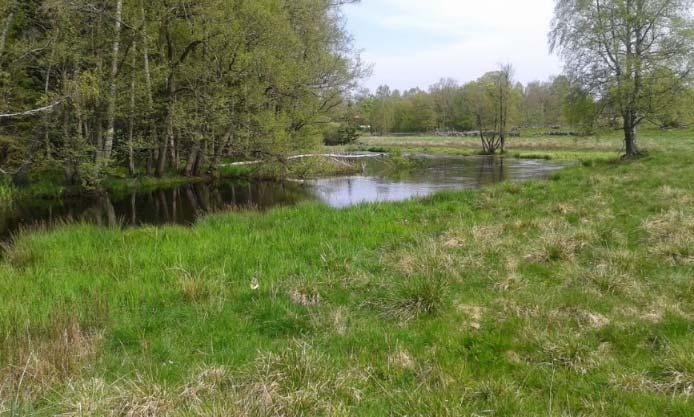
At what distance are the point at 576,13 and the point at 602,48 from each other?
2.52 meters

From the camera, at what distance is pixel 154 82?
22.2 m

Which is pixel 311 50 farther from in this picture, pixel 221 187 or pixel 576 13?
pixel 576 13

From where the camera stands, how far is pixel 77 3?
58.6 ft

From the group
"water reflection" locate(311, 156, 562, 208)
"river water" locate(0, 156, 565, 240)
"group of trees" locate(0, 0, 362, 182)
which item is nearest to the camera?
"river water" locate(0, 156, 565, 240)

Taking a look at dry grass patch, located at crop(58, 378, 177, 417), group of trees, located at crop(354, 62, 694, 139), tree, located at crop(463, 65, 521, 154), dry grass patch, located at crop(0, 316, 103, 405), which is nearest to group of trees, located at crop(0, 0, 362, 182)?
group of trees, located at crop(354, 62, 694, 139)

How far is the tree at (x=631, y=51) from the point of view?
23.1m

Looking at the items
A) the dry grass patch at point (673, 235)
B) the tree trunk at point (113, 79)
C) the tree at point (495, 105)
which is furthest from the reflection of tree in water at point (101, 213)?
the tree at point (495, 105)

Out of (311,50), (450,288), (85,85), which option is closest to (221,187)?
(85,85)

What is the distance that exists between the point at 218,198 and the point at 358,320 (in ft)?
54.5

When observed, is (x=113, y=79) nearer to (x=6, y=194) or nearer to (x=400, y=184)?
(x=6, y=194)

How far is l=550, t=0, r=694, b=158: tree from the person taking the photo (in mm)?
23078

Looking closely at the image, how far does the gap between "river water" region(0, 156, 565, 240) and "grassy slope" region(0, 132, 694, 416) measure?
5588mm

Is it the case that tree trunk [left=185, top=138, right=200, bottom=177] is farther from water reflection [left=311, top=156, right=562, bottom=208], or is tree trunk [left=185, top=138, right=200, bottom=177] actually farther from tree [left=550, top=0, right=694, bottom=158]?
tree [left=550, top=0, right=694, bottom=158]

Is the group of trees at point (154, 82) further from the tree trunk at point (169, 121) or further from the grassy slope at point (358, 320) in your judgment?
the grassy slope at point (358, 320)
